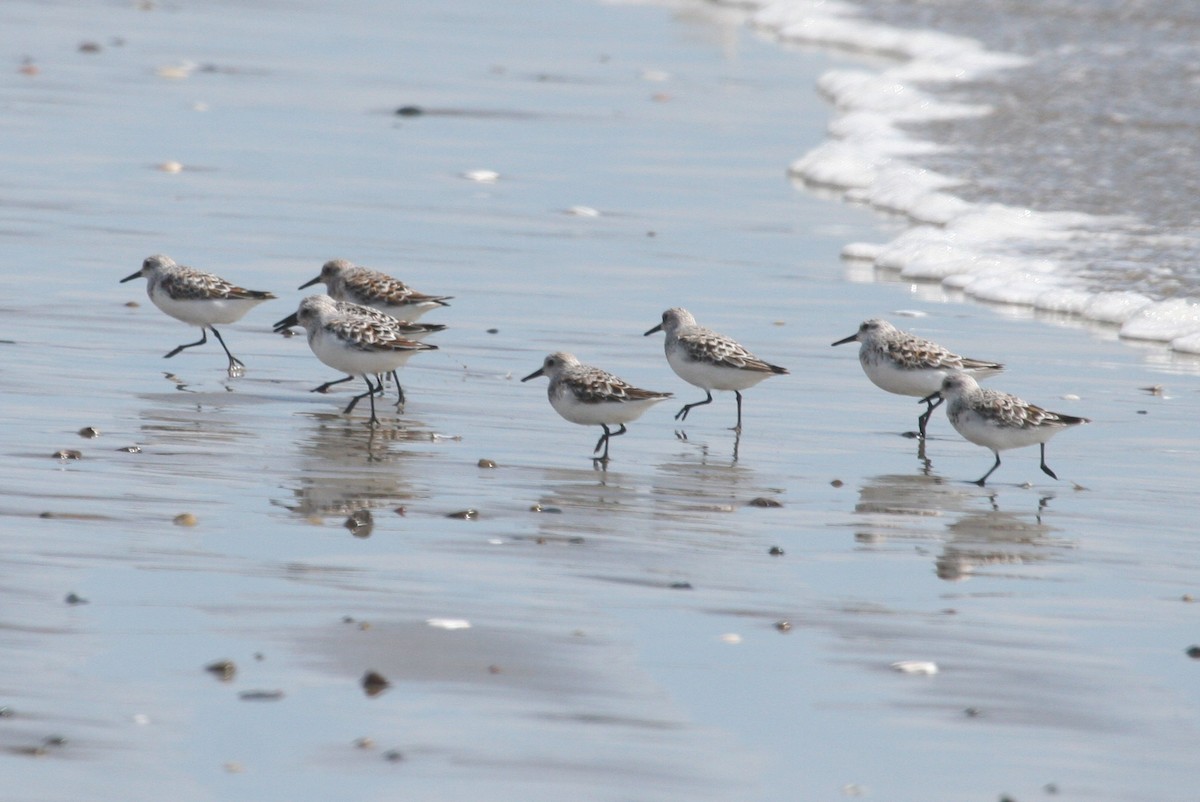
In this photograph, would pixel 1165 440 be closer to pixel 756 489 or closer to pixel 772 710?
pixel 756 489

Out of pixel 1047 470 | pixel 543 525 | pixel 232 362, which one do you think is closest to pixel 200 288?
pixel 232 362

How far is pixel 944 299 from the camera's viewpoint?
1349cm

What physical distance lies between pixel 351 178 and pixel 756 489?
826 cm

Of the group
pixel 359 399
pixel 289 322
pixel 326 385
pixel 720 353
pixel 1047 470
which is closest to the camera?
pixel 1047 470

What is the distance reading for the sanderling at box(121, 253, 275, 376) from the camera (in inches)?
416

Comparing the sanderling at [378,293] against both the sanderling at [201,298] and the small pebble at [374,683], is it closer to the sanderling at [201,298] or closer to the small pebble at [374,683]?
the sanderling at [201,298]

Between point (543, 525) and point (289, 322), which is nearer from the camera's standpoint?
point (543, 525)

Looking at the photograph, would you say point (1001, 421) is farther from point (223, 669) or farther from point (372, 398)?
point (223, 669)

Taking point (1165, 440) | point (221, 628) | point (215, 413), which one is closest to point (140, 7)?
point (215, 413)

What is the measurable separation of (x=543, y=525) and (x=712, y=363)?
2.38 metres

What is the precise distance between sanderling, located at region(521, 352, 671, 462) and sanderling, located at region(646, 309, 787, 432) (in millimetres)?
628

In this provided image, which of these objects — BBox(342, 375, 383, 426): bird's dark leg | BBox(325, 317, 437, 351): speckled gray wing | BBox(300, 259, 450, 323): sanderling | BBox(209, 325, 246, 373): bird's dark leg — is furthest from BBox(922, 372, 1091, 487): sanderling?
BBox(209, 325, 246, 373): bird's dark leg

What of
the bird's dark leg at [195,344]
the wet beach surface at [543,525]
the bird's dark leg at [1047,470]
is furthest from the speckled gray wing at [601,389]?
the bird's dark leg at [195,344]

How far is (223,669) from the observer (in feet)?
19.0
